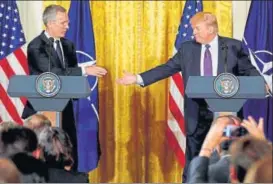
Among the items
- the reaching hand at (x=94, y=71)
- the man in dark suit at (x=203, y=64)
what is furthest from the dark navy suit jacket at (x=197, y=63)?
the reaching hand at (x=94, y=71)

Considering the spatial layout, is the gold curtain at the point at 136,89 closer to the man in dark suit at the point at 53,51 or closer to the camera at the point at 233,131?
the man in dark suit at the point at 53,51

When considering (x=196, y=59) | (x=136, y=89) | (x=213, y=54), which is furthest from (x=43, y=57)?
(x=136, y=89)

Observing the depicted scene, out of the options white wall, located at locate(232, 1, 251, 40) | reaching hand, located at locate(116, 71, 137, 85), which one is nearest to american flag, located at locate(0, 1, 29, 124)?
reaching hand, located at locate(116, 71, 137, 85)

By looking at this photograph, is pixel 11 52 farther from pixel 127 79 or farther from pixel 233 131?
pixel 233 131

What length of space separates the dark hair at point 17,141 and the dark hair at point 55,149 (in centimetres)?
25

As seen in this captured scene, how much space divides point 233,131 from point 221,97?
2.12 metres

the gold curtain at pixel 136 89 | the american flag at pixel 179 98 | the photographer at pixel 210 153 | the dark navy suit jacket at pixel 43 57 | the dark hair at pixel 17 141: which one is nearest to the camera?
the photographer at pixel 210 153

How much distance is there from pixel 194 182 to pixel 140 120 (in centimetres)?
502

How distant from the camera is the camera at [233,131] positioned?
3520mm

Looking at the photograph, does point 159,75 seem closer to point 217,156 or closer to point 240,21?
point 240,21

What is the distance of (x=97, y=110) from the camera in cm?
796

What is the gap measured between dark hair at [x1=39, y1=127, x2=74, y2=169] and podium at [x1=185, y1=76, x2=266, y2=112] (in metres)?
1.88

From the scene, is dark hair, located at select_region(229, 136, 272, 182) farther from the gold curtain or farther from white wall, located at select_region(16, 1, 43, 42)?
white wall, located at select_region(16, 1, 43, 42)

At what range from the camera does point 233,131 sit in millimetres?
3588
